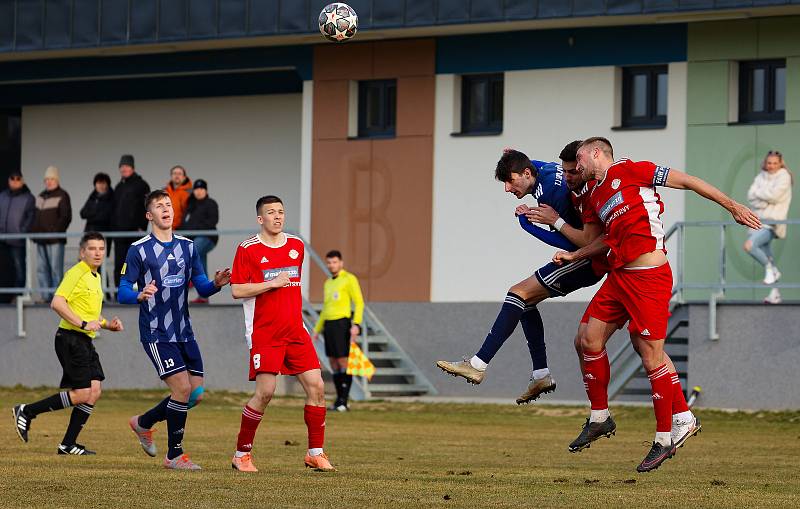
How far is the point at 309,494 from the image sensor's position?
35.7 feet

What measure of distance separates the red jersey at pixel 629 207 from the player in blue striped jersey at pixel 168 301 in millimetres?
3298

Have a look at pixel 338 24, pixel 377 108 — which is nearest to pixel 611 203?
pixel 338 24

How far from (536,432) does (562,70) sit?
28.5 ft

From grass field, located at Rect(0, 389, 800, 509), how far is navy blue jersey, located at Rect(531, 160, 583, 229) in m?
2.03

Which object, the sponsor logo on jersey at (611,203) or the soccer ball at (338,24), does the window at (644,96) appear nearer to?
the soccer ball at (338,24)

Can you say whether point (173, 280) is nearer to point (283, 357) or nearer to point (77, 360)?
point (283, 357)

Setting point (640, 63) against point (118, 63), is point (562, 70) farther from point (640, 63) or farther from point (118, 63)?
point (118, 63)

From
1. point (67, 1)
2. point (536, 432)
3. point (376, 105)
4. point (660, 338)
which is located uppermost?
point (67, 1)

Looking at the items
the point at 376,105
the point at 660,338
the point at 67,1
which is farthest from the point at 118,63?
the point at 660,338

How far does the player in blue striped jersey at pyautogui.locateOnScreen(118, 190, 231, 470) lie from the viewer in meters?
13.2

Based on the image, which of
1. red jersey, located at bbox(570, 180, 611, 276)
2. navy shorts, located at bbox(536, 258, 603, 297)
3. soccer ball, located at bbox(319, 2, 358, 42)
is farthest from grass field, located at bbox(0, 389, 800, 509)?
soccer ball, located at bbox(319, 2, 358, 42)

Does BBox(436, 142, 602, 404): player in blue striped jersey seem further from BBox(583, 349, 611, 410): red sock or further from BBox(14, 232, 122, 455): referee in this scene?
BBox(14, 232, 122, 455): referee

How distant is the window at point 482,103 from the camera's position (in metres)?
26.8

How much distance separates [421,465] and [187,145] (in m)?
18.3
